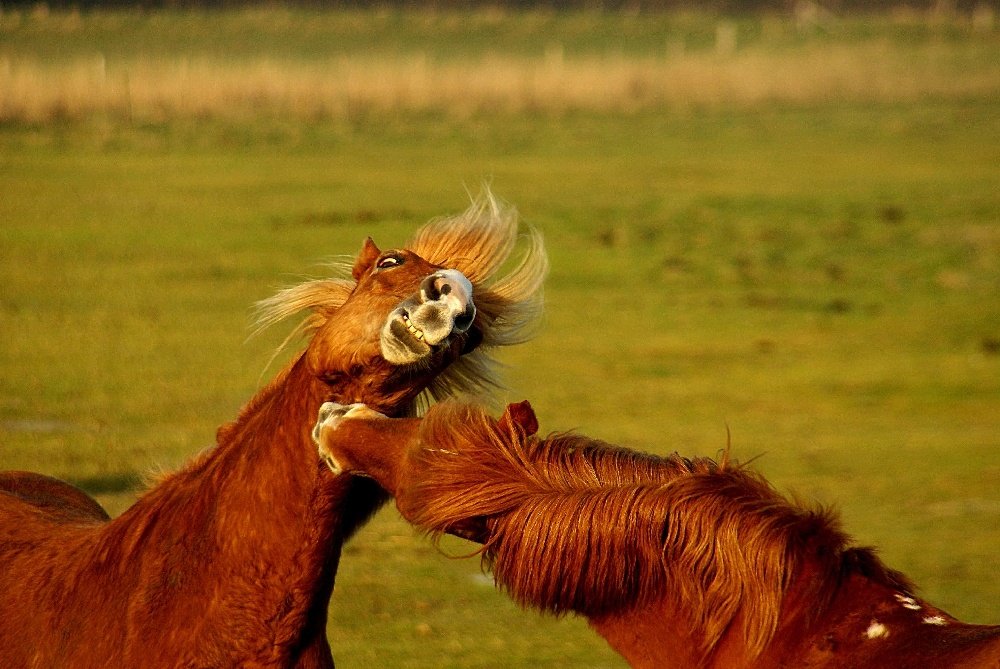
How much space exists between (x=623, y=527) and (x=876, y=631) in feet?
1.52

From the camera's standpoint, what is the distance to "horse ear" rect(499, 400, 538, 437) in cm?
296

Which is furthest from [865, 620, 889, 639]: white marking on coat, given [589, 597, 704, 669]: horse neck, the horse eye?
the horse eye

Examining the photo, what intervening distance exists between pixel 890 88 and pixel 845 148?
13.4m

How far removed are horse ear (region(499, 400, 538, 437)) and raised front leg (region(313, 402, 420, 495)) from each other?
0.60 feet

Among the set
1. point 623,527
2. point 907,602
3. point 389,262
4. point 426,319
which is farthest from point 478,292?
point 907,602

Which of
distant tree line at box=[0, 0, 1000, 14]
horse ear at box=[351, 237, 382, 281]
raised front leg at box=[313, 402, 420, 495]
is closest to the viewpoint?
raised front leg at box=[313, 402, 420, 495]

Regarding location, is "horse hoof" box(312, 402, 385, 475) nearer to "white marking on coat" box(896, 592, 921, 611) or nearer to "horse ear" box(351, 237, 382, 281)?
"horse ear" box(351, 237, 382, 281)

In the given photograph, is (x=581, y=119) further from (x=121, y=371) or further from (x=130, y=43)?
(x=121, y=371)

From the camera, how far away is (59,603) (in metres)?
3.78

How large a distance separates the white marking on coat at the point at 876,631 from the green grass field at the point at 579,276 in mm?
1494

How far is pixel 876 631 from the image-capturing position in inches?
107

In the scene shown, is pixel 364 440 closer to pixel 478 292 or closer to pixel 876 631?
pixel 478 292

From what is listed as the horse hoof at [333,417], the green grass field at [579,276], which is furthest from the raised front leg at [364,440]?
the green grass field at [579,276]

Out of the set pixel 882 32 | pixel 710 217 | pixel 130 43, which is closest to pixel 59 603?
pixel 710 217
